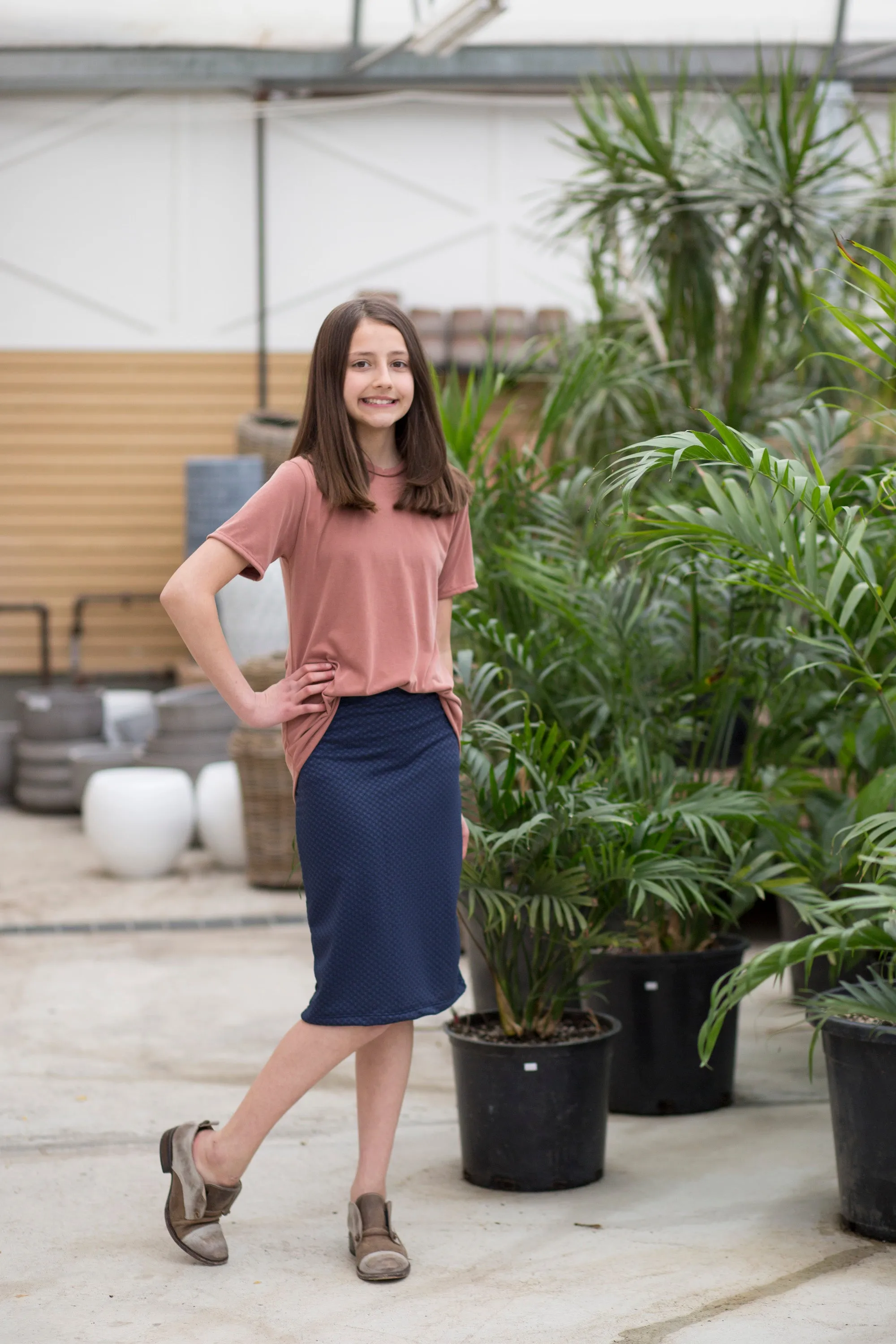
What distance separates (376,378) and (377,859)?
698 millimetres

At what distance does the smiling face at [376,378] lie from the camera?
229 centimetres

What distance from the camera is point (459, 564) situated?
8.07ft

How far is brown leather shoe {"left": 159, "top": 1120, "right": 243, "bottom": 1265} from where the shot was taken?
238cm

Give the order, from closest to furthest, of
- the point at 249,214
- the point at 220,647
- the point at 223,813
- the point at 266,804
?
1. the point at 220,647
2. the point at 266,804
3. the point at 223,813
4. the point at 249,214

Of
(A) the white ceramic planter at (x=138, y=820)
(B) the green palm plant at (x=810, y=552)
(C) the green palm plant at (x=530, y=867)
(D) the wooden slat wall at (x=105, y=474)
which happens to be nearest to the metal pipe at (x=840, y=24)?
(D) the wooden slat wall at (x=105, y=474)

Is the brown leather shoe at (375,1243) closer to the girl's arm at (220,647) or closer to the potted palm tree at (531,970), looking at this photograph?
the potted palm tree at (531,970)

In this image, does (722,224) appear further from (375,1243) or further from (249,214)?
(249,214)

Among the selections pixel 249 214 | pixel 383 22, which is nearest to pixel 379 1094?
pixel 383 22

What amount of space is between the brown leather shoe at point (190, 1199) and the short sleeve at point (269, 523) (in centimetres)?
87

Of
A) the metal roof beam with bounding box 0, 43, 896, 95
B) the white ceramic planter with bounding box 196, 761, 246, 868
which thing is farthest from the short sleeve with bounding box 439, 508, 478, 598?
the metal roof beam with bounding box 0, 43, 896, 95

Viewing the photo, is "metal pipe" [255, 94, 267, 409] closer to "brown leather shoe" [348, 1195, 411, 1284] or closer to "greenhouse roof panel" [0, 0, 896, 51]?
"greenhouse roof panel" [0, 0, 896, 51]

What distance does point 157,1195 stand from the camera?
2725 mm

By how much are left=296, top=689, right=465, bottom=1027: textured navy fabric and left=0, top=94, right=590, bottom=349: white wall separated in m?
7.12

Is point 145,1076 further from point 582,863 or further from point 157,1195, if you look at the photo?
point 582,863
